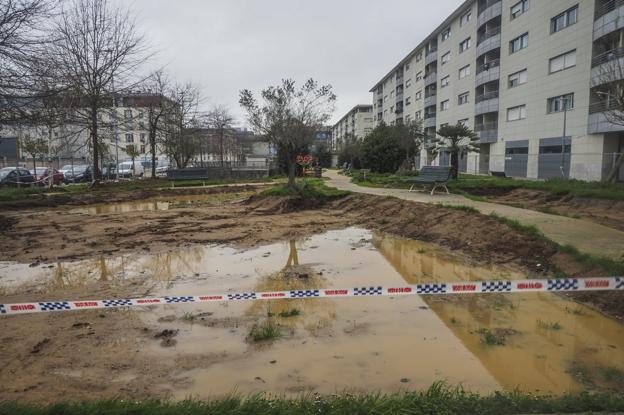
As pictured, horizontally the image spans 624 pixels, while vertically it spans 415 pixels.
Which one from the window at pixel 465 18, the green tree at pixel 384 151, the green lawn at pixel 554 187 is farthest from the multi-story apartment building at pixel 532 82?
the green lawn at pixel 554 187

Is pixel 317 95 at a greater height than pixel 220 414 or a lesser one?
greater

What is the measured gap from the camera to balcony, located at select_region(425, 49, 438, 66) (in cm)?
5019

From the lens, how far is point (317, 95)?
89.7 feet

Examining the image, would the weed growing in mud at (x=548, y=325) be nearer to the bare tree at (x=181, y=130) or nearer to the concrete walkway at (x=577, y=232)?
the concrete walkway at (x=577, y=232)

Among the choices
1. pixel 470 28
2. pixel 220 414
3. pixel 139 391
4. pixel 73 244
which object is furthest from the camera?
pixel 470 28

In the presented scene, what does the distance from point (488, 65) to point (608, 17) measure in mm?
14409

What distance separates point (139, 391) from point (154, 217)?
11588mm

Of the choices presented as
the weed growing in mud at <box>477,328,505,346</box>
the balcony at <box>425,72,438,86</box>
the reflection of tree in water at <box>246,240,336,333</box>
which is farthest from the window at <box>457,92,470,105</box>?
the weed growing in mud at <box>477,328,505,346</box>

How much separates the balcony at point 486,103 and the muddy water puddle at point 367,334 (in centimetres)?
3306

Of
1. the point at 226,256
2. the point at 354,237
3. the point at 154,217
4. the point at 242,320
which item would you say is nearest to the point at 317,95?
the point at 154,217

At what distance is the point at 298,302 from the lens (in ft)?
18.7

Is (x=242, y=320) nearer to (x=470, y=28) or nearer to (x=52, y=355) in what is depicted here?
(x=52, y=355)

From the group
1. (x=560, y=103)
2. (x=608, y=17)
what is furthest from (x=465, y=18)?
(x=608, y=17)

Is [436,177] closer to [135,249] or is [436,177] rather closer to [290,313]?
[135,249]
